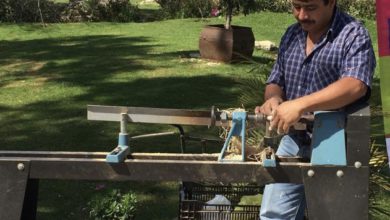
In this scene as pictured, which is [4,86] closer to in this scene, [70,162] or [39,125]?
[39,125]

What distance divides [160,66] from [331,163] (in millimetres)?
8125

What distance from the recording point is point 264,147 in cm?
229

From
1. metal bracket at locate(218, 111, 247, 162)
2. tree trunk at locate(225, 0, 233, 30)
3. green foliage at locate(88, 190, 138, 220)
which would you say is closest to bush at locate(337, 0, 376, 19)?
tree trunk at locate(225, 0, 233, 30)

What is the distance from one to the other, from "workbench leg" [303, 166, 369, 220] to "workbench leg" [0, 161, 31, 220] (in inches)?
37.7

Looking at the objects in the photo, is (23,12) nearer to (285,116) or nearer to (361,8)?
(361,8)

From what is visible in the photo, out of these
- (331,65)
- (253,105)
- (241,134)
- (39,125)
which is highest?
(331,65)

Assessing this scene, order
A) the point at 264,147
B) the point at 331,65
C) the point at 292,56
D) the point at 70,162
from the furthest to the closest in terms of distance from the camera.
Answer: the point at 292,56 < the point at 331,65 < the point at 264,147 < the point at 70,162

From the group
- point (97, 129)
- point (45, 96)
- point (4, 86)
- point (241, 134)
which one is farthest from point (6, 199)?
point (4, 86)

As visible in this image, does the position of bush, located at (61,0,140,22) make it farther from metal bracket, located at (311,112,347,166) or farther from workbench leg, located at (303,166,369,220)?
workbench leg, located at (303,166,369,220)

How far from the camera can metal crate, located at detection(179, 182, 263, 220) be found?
8.95 feet

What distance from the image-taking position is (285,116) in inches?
85.2

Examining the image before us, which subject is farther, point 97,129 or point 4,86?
point 4,86

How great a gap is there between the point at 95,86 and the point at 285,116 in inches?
259

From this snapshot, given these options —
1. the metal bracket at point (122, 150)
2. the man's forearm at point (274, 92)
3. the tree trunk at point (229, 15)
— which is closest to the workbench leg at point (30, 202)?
the metal bracket at point (122, 150)
